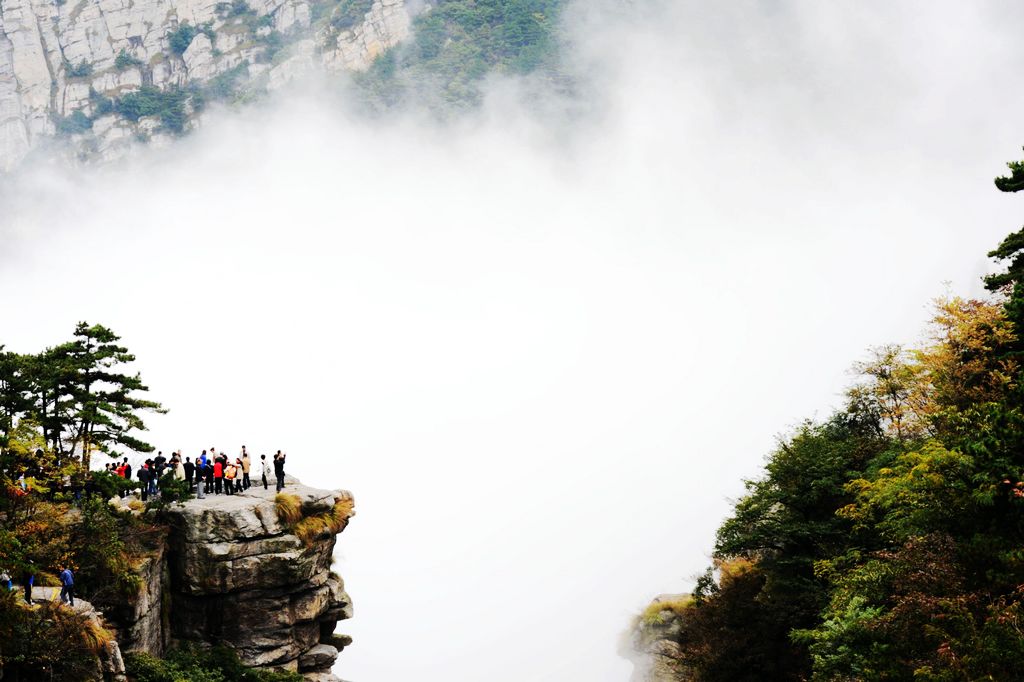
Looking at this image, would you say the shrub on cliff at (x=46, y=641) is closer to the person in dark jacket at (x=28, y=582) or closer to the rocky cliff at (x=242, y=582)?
the person in dark jacket at (x=28, y=582)

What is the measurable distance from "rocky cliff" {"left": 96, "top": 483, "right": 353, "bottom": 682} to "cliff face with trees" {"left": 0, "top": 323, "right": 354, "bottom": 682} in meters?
0.05

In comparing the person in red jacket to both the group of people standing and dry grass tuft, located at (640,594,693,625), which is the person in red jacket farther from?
dry grass tuft, located at (640,594,693,625)

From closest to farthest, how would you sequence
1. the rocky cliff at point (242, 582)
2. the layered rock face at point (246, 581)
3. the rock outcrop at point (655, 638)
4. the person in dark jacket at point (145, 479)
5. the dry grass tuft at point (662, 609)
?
the rocky cliff at point (242, 582) < the layered rock face at point (246, 581) < the person in dark jacket at point (145, 479) < the rock outcrop at point (655, 638) < the dry grass tuft at point (662, 609)

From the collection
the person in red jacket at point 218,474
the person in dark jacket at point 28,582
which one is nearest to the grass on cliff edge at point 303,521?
the person in red jacket at point 218,474

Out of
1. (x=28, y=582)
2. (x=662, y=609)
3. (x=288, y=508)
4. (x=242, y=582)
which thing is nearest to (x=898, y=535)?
(x=288, y=508)

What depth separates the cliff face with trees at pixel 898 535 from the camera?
21.5m

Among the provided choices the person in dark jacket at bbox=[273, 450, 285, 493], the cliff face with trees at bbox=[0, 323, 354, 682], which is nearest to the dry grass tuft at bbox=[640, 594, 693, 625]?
the cliff face with trees at bbox=[0, 323, 354, 682]

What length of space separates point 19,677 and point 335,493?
16.4 meters

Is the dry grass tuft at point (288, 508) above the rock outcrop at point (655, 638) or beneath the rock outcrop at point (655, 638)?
above

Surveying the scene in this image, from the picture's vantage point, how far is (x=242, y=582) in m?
31.3

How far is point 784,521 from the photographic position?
39281mm

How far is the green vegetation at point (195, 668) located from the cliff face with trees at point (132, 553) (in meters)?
0.06

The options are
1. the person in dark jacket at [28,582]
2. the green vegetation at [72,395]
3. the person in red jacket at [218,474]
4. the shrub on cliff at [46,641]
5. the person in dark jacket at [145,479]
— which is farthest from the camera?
the person in red jacket at [218,474]

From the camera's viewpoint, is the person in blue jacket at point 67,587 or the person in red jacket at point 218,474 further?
the person in red jacket at point 218,474
